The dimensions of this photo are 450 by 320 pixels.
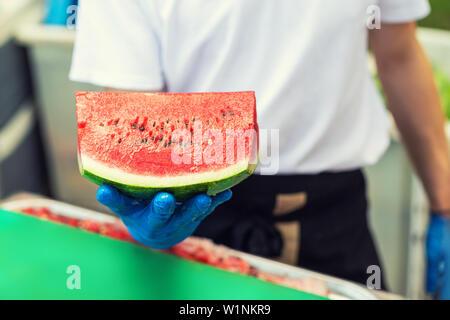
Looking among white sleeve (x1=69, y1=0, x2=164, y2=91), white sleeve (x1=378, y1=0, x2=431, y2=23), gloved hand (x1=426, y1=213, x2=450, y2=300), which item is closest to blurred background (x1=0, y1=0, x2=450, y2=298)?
gloved hand (x1=426, y1=213, x2=450, y2=300)

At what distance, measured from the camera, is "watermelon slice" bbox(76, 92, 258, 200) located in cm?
92

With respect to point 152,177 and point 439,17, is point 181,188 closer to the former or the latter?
point 152,177

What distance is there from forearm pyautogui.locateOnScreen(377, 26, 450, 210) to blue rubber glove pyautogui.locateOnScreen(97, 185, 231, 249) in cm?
84

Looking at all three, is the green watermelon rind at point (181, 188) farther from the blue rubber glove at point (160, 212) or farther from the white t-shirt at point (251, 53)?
the white t-shirt at point (251, 53)

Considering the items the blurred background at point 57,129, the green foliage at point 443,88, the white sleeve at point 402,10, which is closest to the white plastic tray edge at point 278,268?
the white sleeve at point 402,10

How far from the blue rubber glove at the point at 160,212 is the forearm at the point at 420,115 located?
→ 84cm

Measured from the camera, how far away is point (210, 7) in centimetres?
117

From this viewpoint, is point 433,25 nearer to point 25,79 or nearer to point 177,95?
point 25,79

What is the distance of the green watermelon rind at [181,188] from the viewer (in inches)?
36.7

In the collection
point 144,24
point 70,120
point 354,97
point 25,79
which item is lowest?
point 70,120

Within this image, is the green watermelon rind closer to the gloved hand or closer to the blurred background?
the gloved hand
